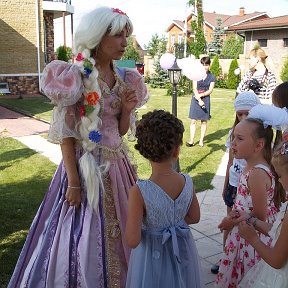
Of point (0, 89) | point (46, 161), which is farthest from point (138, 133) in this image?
point (0, 89)

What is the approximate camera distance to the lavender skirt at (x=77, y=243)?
90.9 inches

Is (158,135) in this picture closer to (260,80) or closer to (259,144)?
(259,144)

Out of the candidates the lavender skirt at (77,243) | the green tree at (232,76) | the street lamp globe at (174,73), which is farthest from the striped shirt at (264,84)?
the green tree at (232,76)

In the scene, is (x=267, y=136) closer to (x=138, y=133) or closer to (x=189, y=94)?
(x=138, y=133)

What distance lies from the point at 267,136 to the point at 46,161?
482 cm

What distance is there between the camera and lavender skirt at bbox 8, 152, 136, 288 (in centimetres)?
231

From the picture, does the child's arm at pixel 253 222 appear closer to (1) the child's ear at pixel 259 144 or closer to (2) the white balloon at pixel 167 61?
(1) the child's ear at pixel 259 144

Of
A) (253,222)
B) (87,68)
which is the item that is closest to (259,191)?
(253,222)

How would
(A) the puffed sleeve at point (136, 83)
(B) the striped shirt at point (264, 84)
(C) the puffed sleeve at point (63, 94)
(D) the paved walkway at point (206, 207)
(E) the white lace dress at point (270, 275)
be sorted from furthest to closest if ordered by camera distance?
1. (B) the striped shirt at point (264, 84)
2. (D) the paved walkway at point (206, 207)
3. (A) the puffed sleeve at point (136, 83)
4. (C) the puffed sleeve at point (63, 94)
5. (E) the white lace dress at point (270, 275)

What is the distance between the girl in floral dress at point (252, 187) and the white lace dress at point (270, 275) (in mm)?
213

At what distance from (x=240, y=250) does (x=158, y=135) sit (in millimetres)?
1108

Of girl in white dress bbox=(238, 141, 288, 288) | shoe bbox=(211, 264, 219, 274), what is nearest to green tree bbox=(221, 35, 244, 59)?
shoe bbox=(211, 264, 219, 274)

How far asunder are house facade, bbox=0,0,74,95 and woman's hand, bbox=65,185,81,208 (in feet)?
50.5

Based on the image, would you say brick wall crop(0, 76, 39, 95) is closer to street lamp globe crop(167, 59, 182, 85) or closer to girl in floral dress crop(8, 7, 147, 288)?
street lamp globe crop(167, 59, 182, 85)
